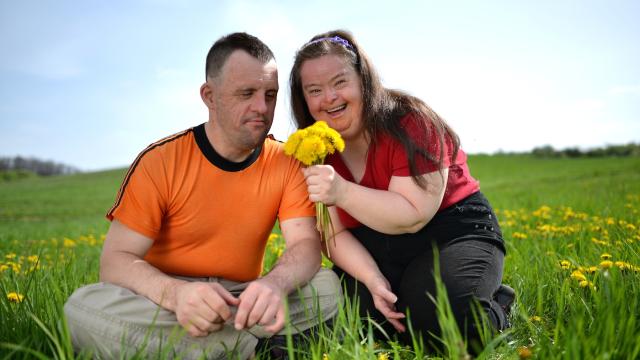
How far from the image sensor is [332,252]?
10.0 ft

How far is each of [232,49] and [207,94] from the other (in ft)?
1.10

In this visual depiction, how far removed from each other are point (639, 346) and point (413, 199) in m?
1.24

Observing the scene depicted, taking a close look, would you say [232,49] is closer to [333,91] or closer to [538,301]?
[333,91]

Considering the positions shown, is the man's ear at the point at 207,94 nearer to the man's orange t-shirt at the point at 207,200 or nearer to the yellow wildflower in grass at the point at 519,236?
the man's orange t-shirt at the point at 207,200

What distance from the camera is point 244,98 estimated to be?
2.79 metres

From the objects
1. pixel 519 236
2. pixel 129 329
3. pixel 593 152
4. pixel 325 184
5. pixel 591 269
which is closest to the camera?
pixel 129 329

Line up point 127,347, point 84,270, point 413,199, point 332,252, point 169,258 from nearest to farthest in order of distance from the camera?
point 127,347 → point 413,199 → point 169,258 → point 332,252 → point 84,270

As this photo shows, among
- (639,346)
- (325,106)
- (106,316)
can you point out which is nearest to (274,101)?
(325,106)

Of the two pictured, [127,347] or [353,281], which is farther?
[353,281]

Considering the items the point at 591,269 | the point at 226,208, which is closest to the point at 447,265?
the point at 591,269

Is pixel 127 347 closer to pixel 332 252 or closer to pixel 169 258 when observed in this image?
pixel 169 258

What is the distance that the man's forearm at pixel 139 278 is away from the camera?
7.53 feet

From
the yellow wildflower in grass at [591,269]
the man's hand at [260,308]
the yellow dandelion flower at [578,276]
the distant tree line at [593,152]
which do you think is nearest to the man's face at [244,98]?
the man's hand at [260,308]

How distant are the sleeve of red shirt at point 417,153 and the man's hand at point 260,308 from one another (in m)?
1.03
